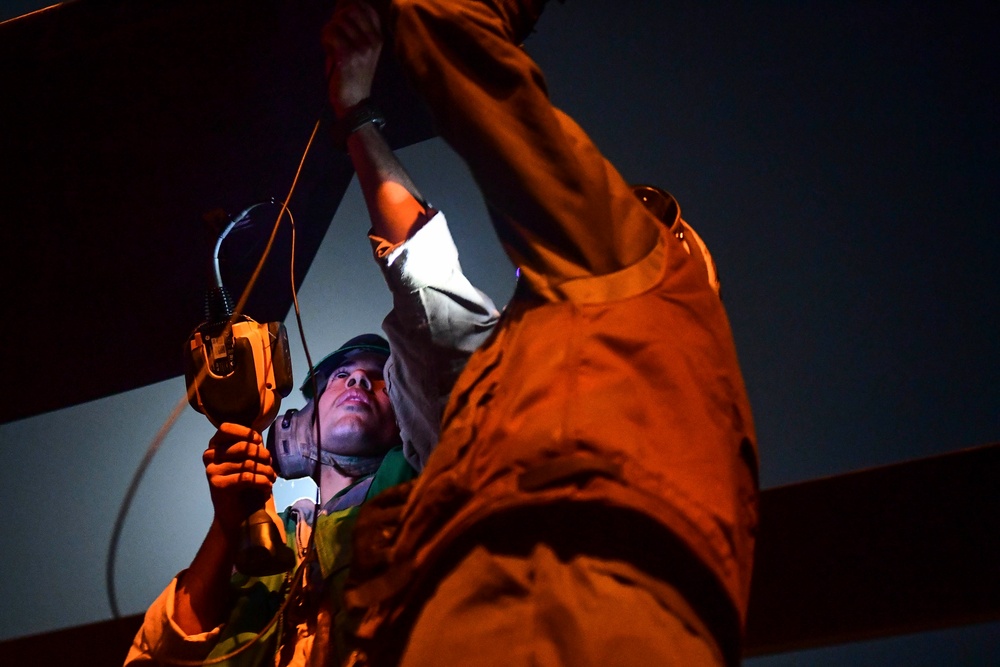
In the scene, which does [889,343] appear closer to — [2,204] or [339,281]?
[339,281]

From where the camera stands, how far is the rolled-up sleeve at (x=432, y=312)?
3.77 feet

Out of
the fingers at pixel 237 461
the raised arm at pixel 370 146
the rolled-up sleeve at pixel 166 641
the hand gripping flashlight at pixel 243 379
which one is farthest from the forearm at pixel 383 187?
the rolled-up sleeve at pixel 166 641

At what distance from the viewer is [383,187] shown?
119cm

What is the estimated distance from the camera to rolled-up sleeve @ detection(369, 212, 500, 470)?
115cm

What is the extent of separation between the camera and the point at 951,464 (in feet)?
4.33

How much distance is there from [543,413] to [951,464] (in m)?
0.99

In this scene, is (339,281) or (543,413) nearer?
(543,413)

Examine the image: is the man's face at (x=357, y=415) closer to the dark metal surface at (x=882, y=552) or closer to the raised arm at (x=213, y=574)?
the raised arm at (x=213, y=574)

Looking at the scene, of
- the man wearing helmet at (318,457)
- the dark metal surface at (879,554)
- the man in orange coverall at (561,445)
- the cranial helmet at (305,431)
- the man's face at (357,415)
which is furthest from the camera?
the cranial helmet at (305,431)

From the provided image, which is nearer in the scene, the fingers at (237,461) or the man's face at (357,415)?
the fingers at (237,461)

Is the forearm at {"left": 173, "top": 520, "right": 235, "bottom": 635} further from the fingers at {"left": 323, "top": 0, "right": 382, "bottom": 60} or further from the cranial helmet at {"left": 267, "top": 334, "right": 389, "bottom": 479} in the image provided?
the fingers at {"left": 323, "top": 0, "right": 382, "bottom": 60}

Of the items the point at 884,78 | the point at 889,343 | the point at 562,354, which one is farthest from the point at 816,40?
the point at 562,354

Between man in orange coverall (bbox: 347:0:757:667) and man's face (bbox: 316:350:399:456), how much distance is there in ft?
2.79

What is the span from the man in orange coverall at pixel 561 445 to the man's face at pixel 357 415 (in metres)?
0.85
